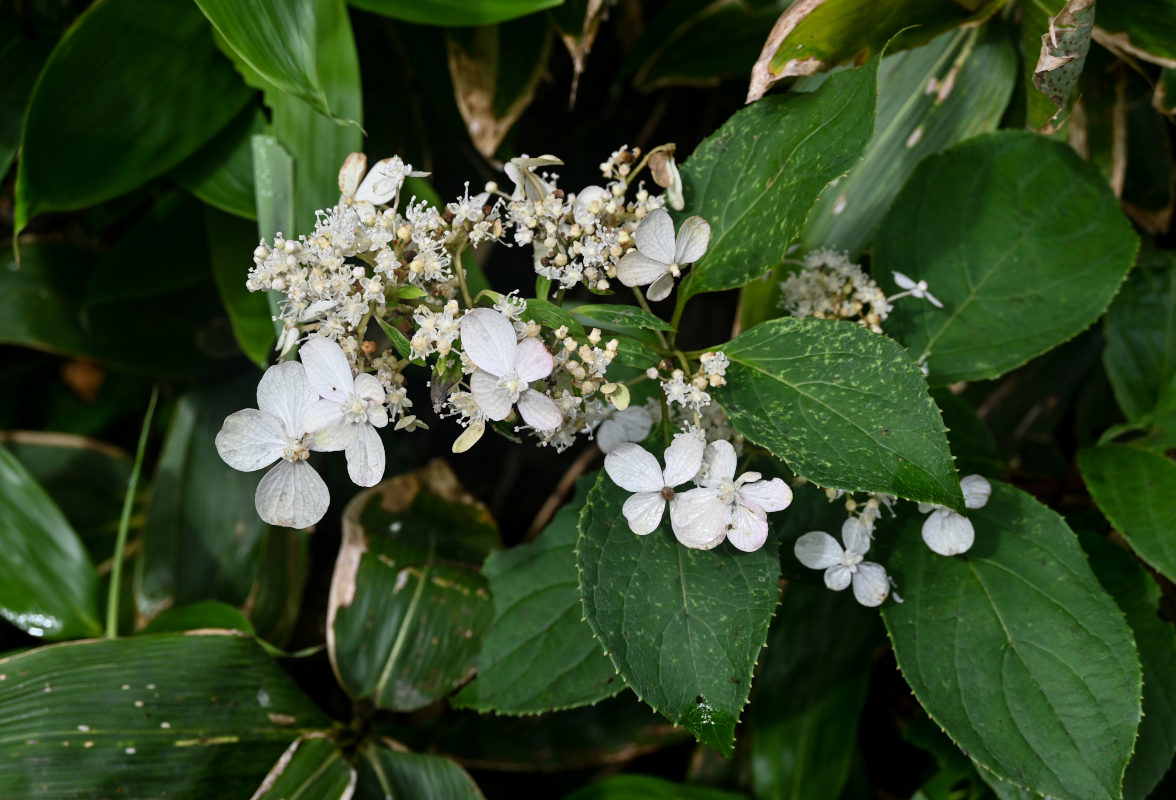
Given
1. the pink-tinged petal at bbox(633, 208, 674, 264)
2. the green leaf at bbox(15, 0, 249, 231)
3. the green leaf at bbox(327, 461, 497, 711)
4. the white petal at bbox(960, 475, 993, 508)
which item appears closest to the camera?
the pink-tinged petal at bbox(633, 208, 674, 264)

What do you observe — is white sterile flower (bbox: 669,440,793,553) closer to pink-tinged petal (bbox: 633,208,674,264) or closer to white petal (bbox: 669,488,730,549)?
white petal (bbox: 669,488,730,549)

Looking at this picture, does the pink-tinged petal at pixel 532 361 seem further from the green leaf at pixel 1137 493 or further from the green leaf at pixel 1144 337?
the green leaf at pixel 1144 337

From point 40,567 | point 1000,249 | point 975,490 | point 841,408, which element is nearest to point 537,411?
point 841,408

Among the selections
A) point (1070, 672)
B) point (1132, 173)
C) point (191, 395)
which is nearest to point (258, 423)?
point (1070, 672)

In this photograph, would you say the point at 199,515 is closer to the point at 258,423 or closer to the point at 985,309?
the point at 258,423

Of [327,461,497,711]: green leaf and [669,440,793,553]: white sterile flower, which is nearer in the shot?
[669,440,793,553]: white sterile flower

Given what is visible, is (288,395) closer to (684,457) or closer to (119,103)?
(684,457)

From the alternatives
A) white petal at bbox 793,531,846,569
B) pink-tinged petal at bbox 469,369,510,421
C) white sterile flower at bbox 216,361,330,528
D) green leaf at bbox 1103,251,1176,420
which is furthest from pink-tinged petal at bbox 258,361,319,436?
green leaf at bbox 1103,251,1176,420
